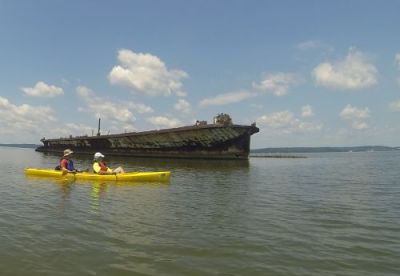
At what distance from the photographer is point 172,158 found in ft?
155

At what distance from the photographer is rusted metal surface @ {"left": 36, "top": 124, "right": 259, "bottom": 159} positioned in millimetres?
43031

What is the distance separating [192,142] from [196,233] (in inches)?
1372

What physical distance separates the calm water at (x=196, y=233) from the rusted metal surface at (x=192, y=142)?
25.5m

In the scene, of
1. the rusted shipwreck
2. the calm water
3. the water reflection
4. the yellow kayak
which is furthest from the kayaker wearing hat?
the rusted shipwreck

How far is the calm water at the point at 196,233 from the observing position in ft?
24.4

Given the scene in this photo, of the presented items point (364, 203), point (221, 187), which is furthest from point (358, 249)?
point (221, 187)

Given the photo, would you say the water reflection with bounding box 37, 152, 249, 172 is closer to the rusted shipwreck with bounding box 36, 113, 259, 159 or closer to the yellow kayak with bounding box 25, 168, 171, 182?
the rusted shipwreck with bounding box 36, 113, 259, 159

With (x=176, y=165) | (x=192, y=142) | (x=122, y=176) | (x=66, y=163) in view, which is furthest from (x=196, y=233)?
(x=192, y=142)

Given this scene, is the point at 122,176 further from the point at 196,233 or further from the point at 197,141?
the point at 197,141

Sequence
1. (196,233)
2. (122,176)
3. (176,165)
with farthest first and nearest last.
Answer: (176,165) → (122,176) → (196,233)

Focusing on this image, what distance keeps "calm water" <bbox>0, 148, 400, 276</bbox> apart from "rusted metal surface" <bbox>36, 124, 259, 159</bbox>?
25.5 m

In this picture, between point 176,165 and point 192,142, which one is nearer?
point 176,165

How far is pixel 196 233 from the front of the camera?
9914 millimetres

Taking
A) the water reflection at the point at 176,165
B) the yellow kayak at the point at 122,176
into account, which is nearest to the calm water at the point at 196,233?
the yellow kayak at the point at 122,176
